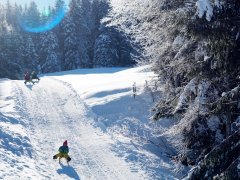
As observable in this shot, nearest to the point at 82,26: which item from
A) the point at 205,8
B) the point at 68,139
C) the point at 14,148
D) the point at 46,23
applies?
the point at 46,23

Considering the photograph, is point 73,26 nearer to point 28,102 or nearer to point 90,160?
point 28,102

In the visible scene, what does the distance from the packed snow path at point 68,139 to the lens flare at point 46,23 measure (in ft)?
140

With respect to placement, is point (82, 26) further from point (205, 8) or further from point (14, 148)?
point (205, 8)

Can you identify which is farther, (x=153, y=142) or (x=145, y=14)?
(x=153, y=142)

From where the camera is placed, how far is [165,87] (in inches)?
618

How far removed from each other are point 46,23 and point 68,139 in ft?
188

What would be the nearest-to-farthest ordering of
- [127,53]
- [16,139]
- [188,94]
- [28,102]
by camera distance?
[188,94], [16,139], [28,102], [127,53]

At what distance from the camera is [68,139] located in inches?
757

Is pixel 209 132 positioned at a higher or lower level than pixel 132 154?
higher

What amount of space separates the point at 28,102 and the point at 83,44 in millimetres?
40377

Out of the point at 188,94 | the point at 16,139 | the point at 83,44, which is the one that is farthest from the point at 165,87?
the point at 83,44

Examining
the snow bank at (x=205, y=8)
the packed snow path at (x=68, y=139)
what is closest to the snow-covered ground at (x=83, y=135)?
the packed snow path at (x=68, y=139)

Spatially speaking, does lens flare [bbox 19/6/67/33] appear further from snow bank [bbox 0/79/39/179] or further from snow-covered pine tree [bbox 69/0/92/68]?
snow bank [bbox 0/79/39/179]

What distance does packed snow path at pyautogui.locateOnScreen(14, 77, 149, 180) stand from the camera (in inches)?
593
